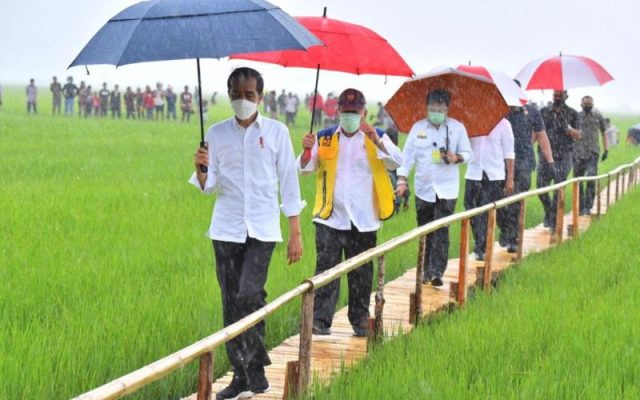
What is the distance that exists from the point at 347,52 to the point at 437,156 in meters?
1.95

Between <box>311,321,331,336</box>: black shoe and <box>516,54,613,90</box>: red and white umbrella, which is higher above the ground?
<box>516,54,613,90</box>: red and white umbrella

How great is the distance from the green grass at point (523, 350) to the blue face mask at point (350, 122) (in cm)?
129

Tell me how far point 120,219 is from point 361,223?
575 cm

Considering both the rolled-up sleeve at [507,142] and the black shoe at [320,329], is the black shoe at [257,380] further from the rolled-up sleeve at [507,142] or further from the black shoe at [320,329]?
the rolled-up sleeve at [507,142]

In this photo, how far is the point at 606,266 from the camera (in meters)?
9.66

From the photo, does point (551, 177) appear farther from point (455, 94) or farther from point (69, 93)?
point (69, 93)

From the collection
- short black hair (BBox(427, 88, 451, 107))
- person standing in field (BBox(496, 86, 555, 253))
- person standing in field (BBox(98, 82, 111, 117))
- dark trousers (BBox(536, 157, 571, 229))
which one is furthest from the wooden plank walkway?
person standing in field (BBox(98, 82, 111, 117))

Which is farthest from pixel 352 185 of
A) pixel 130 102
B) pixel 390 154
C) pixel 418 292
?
pixel 130 102

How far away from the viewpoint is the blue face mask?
7053 mm

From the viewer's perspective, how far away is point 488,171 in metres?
10.6

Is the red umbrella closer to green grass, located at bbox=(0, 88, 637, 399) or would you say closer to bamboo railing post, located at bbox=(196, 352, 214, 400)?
green grass, located at bbox=(0, 88, 637, 399)

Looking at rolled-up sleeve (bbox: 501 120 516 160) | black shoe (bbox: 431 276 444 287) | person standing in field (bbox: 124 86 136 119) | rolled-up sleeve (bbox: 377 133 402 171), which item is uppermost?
rolled-up sleeve (bbox: 377 133 402 171)

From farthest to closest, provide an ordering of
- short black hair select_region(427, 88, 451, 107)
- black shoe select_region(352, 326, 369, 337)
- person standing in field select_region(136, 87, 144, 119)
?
person standing in field select_region(136, 87, 144, 119) < short black hair select_region(427, 88, 451, 107) < black shoe select_region(352, 326, 369, 337)

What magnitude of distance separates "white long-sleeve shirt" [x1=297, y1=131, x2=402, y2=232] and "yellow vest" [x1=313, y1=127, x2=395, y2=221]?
1.0 inches
